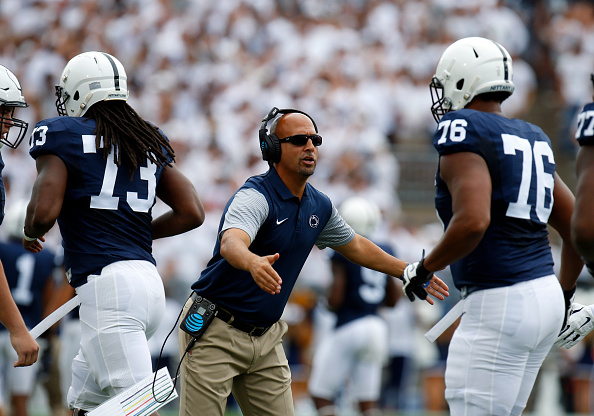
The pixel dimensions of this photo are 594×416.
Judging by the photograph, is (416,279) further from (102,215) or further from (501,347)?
(102,215)

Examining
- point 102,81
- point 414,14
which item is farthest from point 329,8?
point 102,81

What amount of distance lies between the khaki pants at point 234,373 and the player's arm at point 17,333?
0.70 meters

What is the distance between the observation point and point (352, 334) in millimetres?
7871

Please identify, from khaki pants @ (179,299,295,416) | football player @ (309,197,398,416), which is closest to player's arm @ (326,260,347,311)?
football player @ (309,197,398,416)

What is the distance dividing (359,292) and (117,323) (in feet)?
13.1

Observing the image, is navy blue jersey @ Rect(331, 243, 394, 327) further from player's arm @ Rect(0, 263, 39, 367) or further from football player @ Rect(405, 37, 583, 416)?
player's arm @ Rect(0, 263, 39, 367)

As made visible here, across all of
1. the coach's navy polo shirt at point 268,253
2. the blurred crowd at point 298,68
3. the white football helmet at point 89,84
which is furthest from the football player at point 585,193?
the blurred crowd at point 298,68

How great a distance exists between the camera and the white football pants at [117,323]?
4.09m

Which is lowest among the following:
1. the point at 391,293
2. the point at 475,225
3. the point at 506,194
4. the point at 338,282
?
the point at 391,293

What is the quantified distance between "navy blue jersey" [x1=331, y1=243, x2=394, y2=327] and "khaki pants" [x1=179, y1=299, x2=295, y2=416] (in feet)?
11.2

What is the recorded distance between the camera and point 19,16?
15250 mm

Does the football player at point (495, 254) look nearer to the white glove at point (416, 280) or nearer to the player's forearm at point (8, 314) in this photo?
the white glove at point (416, 280)

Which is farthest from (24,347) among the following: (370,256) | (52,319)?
(370,256)

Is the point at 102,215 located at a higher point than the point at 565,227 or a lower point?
higher
